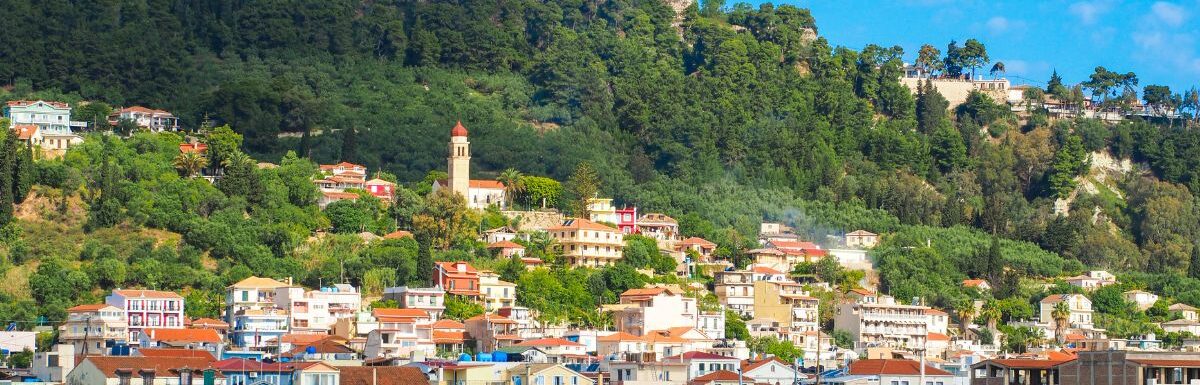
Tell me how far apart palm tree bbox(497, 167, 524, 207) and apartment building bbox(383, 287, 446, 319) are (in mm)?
19189

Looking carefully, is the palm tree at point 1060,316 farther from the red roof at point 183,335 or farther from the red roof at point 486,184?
the red roof at point 183,335

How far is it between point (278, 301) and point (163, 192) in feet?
43.7

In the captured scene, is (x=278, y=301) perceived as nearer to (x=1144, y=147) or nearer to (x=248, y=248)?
(x=248, y=248)

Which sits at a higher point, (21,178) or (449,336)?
(21,178)

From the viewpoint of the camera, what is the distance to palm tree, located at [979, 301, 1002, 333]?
361 ft

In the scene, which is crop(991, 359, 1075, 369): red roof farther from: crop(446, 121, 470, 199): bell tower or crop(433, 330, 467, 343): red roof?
crop(446, 121, 470, 199): bell tower

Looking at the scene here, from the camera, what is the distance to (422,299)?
319 ft

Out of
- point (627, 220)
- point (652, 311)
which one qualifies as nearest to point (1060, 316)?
point (627, 220)

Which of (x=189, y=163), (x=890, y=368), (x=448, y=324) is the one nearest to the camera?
(x=890, y=368)

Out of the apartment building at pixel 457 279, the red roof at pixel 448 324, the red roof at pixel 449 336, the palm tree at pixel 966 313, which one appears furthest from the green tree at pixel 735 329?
the red roof at pixel 449 336

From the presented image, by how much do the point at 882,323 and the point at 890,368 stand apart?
32424 millimetres

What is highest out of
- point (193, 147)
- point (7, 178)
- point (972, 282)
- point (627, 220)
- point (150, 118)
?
point (150, 118)

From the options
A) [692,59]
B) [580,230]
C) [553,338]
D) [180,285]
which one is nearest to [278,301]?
[180,285]

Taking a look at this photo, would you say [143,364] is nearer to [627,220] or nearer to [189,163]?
[189,163]
